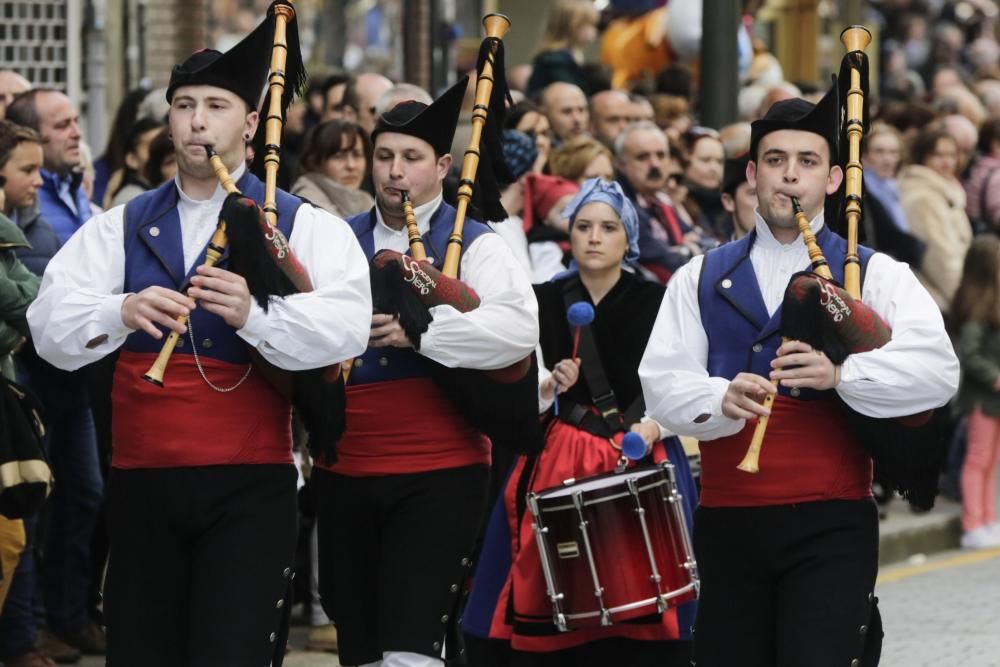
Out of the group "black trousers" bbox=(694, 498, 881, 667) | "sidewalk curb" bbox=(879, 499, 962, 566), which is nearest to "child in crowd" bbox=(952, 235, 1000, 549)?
"sidewalk curb" bbox=(879, 499, 962, 566)

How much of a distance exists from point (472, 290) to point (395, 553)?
83 centimetres

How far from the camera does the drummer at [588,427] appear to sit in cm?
750

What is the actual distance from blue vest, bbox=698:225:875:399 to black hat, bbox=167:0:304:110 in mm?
1362

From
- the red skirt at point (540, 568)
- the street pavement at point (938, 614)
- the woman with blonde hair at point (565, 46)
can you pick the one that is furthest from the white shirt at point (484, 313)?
the woman with blonde hair at point (565, 46)

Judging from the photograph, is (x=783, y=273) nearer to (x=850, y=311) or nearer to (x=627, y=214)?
(x=850, y=311)

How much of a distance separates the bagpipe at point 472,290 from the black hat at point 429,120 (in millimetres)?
151

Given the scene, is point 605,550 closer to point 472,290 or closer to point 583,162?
point 472,290

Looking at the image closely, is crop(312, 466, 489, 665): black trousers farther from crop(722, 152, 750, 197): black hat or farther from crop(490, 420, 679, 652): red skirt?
crop(722, 152, 750, 197): black hat

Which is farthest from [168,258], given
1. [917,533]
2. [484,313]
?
[917,533]

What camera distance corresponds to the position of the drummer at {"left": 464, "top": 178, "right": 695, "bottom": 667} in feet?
24.6

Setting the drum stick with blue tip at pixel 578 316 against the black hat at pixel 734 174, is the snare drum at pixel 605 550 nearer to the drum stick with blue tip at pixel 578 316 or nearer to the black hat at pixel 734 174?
the drum stick with blue tip at pixel 578 316

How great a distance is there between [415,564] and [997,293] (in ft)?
19.9

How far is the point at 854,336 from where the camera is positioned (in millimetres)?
5719

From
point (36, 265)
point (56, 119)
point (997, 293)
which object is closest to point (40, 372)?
point (36, 265)
